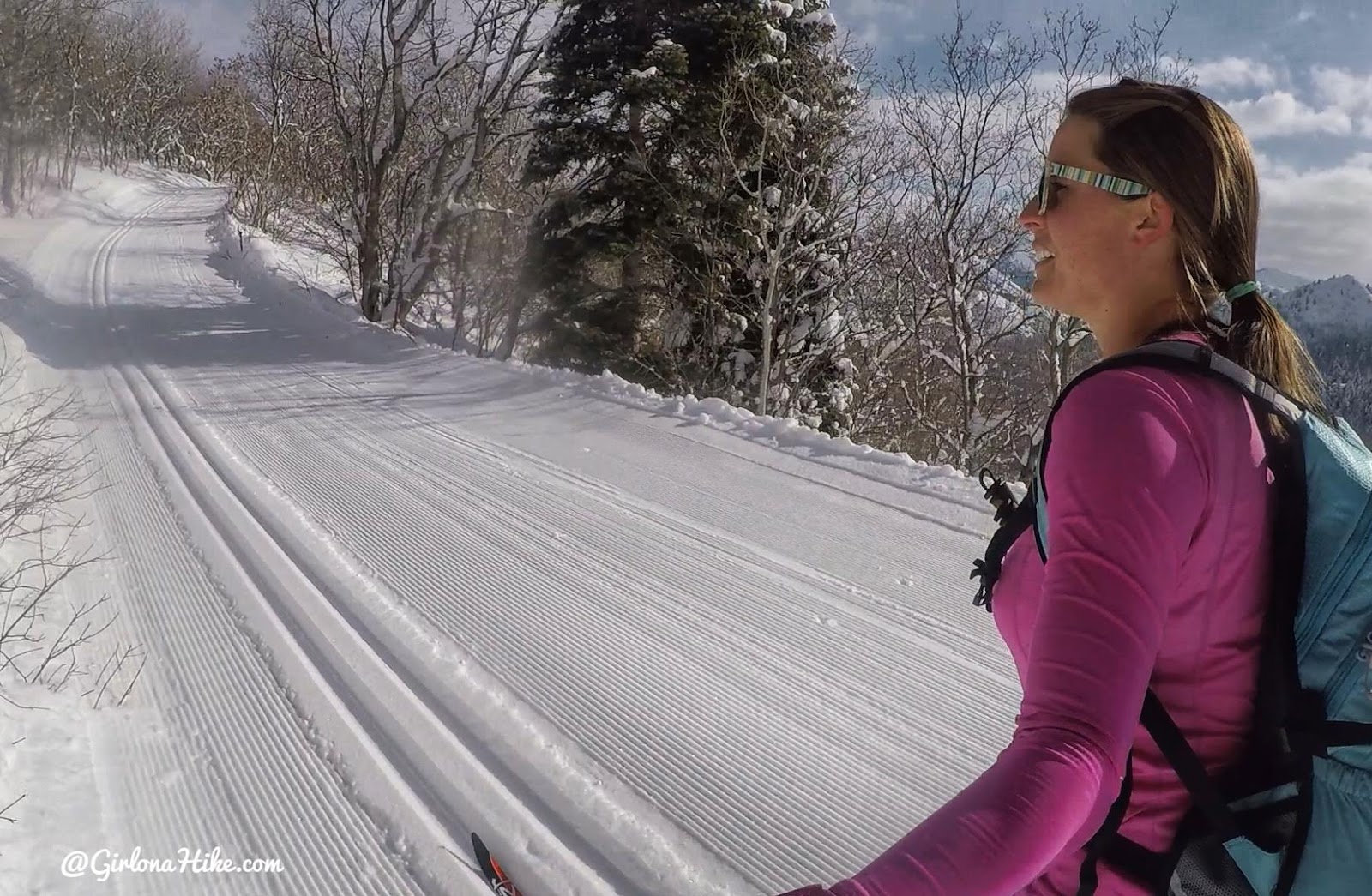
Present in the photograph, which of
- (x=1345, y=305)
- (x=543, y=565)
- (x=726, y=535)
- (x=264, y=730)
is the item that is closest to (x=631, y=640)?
(x=543, y=565)

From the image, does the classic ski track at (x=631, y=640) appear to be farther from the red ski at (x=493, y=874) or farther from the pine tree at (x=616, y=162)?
the pine tree at (x=616, y=162)

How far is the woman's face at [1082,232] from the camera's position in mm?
1049

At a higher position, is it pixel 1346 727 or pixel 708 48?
pixel 708 48

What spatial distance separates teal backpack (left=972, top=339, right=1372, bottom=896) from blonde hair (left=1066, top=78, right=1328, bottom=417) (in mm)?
131

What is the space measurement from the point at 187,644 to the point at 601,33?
11.5 metres

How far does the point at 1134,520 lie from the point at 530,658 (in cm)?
337

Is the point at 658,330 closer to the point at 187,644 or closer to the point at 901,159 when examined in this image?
the point at 901,159

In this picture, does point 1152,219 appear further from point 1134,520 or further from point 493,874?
point 493,874

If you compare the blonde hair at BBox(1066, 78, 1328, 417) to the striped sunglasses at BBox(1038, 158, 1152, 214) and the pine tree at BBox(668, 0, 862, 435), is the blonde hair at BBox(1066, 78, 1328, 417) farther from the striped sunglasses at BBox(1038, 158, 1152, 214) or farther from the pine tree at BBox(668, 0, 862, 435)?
the pine tree at BBox(668, 0, 862, 435)

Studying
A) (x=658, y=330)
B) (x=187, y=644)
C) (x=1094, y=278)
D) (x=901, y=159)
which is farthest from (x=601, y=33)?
(x=1094, y=278)

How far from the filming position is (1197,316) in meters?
1.05

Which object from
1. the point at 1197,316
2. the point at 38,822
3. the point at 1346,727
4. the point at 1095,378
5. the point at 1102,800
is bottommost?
the point at 38,822

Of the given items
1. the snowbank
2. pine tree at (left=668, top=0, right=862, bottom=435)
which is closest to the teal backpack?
the snowbank

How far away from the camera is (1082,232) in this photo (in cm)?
108
